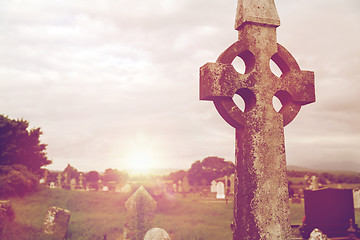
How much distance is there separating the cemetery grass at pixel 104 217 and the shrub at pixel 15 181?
0.60m

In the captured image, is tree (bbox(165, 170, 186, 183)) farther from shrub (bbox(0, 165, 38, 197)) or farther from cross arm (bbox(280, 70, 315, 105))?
cross arm (bbox(280, 70, 315, 105))

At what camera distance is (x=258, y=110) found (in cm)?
351

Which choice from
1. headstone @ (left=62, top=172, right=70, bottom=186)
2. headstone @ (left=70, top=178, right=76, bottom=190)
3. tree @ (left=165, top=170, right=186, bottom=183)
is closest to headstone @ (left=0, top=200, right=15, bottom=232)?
headstone @ (left=70, top=178, right=76, bottom=190)

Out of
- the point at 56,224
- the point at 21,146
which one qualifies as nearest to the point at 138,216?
the point at 56,224

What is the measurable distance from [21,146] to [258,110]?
73.3 feet

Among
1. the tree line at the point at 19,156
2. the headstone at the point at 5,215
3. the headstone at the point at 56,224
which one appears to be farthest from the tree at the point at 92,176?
the headstone at the point at 56,224

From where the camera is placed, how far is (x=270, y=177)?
3.42 meters

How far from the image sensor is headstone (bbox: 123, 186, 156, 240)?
29.9ft

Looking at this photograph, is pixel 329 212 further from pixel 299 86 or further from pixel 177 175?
pixel 177 175

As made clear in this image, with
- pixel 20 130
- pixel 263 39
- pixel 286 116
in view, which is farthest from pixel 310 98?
pixel 20 130

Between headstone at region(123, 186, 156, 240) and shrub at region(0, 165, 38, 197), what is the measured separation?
1097 centimetres

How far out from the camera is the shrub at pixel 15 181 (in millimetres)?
17406

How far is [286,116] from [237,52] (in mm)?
913

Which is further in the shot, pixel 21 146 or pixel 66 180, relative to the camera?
pixel 66 180
